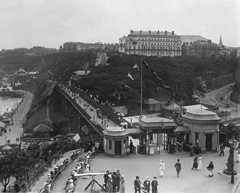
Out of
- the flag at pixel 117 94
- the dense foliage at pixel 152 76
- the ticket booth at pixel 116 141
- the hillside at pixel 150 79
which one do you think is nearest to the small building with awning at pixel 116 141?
the ticket booth at pixel 116 141

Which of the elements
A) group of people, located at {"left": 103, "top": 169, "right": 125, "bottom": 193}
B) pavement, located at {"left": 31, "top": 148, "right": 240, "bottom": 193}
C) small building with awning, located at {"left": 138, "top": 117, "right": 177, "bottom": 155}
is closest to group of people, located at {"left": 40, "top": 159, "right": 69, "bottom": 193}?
pavement, located at {"left": 31, "top": 148, "right": 240, "bottom": 193}

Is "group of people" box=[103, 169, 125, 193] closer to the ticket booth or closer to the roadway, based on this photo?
the ticket booth

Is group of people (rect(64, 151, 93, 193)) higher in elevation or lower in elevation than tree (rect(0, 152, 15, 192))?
higher

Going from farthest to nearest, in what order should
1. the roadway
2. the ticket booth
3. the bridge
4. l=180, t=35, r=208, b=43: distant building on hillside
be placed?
l=180, t=35, r=208, b=43: distant building on hillside < the roadway < the bridge < the ticket booth

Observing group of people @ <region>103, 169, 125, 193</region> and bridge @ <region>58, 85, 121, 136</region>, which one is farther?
bridge @ <region>58, 85, 121, 136</region>

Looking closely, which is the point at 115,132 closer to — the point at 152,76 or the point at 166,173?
the point at 166,173

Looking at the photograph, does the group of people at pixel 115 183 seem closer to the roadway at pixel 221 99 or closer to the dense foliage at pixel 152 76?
the dense foliage at pixel 152 76

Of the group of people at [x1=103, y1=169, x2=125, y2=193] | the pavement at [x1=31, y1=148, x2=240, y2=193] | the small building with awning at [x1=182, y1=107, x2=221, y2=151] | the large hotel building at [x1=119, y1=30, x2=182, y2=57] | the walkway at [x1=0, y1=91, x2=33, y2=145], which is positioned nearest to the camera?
the group of people at [x1=103, y1=169, x2=125, y2=193]
